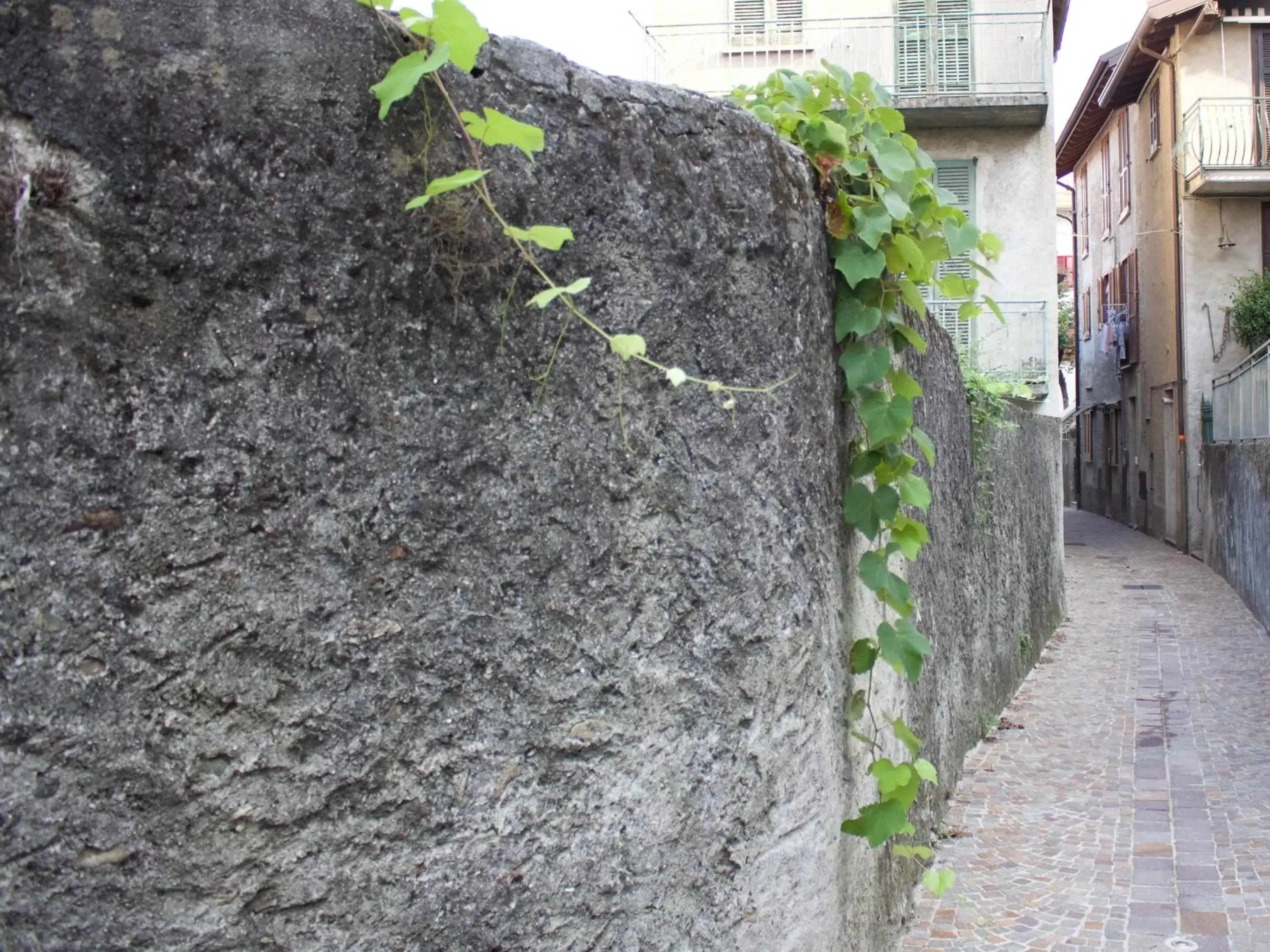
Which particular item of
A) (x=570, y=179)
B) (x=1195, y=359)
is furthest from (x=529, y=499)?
(x=1195, y=359)

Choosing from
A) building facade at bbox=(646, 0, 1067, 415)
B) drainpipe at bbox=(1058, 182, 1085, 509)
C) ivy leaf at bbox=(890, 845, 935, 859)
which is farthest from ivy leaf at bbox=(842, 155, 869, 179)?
drainpipe at bbox=(1058, 182, 1085, 509)

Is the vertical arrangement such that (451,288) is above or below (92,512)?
above

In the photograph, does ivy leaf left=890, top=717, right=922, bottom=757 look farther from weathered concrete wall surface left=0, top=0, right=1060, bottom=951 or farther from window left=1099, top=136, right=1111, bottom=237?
window left=1099, top=136, right=1111, bottom=237

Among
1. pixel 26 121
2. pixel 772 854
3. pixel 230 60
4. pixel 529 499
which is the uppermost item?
pixel 230 60

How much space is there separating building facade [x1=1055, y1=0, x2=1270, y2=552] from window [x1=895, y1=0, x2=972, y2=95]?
230 inches

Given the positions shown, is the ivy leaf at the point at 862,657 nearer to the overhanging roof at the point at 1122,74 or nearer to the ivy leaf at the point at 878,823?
the ivy leaf at the point at 878,823

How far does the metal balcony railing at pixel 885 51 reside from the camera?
14.7 m

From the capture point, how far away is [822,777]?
279 cm

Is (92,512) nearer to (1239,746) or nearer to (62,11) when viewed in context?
(62,11)

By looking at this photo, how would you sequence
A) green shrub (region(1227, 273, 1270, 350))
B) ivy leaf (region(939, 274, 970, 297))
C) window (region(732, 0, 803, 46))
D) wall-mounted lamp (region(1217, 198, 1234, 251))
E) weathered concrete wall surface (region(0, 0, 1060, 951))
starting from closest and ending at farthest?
weathered concrete wall surface (region(0, 0, 1060, 951)), ivy leaf (region(939, 274, 970, 297)), window (region(732, 0, 803, 46)), green shrub (region(1227, 273, 1270, 350)), wall-mounted lamp (region(1217, 198, 1234, 251))

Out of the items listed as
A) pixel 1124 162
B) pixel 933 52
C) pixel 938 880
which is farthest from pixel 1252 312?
pixel 938 880

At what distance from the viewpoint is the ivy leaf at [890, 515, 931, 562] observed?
3.00 meters

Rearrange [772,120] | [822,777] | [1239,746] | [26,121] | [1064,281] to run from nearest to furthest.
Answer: [26,121] → [822,777] → [772,120] → [1239,746] → [1064,281]

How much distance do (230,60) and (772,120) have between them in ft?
5.20
